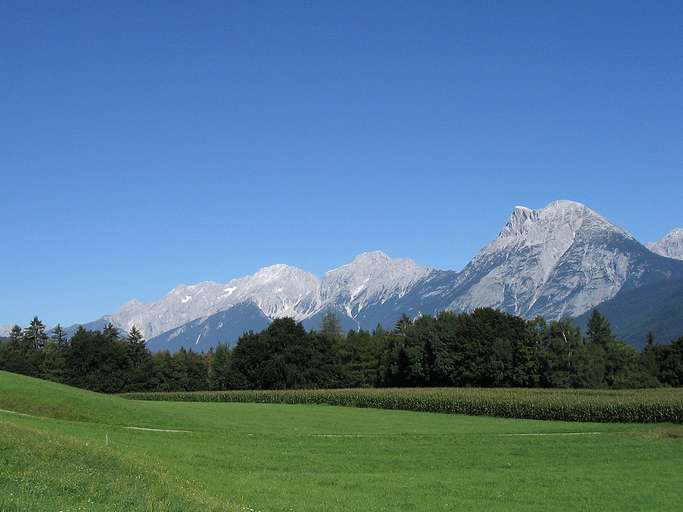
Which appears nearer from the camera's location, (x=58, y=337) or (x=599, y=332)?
(x=599, y=332)

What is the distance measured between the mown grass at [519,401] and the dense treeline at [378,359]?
31869 mm

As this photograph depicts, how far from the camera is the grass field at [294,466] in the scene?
18328mm

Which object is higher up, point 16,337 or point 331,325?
point 331,325

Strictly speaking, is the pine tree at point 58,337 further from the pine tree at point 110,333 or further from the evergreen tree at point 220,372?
the evergreen tree at point 220,372

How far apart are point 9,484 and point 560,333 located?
118 meters

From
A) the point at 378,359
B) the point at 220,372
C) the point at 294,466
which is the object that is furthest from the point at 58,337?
the point at 294,466

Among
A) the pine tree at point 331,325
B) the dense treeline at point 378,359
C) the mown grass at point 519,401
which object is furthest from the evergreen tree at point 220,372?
the mown grass at point 519,401

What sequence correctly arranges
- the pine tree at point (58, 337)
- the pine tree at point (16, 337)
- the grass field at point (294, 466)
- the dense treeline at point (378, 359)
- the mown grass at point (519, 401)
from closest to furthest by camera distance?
the grass field at point (294, 466) < the mown grass at point (519, 401) < the dense treeline at point (378, 359) < the pine tree at point (16, 337) < the pine tree at point (58, 337)

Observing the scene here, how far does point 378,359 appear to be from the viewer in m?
147

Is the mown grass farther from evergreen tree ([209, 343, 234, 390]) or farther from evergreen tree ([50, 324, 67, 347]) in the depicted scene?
evergreen tree ([50, 324, 67, 347])

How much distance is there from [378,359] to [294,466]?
115 meters

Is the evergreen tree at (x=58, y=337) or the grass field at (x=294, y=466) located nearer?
the grass field at (x=294, y=466)

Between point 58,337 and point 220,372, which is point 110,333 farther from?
point 220,372

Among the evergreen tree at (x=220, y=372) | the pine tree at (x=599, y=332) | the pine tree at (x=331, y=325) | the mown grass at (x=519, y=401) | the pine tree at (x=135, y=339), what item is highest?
the pine tree at (x=331, y=325)
